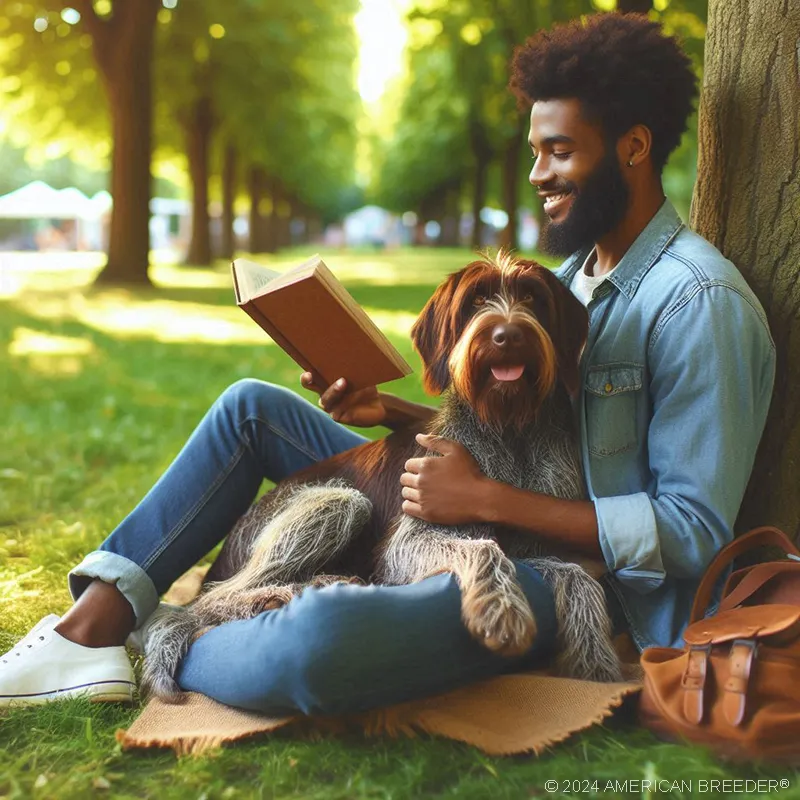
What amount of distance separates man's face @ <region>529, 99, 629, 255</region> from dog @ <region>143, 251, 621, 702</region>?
10.6 inches

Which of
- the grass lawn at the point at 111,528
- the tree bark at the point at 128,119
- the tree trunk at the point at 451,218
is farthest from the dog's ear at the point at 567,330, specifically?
the tree trunk at the point at 451,218

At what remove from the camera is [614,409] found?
3129 mm

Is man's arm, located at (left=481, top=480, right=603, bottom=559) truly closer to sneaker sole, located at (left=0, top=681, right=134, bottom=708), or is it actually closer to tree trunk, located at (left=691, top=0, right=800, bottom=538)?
tree trunk, located at (left=691, top=0, right=800, bottom=538)

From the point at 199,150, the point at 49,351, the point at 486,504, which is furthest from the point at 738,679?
the point at 199,150

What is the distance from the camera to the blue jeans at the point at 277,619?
2.70 metres

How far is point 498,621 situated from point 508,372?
716 millimetres

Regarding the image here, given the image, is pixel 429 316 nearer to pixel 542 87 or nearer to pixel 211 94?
pixel 542 87

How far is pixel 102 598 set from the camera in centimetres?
338

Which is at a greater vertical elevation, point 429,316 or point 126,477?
point 429,316

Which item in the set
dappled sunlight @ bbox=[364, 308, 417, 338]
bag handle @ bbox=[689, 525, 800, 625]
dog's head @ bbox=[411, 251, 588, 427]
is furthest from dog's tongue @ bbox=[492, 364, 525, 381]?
→ dappled sunlight @ bbox=[364, 308, 417, 338]

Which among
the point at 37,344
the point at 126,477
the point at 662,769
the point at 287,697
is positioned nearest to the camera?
the point at 662,769

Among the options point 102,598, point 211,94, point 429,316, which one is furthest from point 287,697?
point 211,94

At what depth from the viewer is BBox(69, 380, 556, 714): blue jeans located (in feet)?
8.87

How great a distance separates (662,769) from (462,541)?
84 cm
